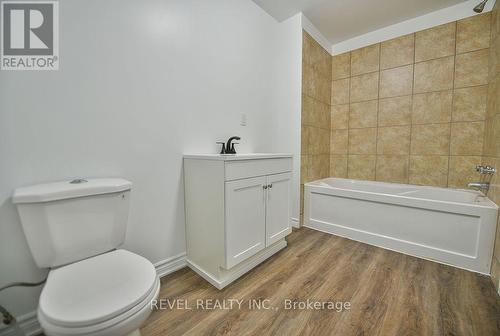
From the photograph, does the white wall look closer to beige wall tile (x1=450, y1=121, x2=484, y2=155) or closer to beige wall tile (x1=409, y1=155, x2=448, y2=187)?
beige wall tile (x1=409, y1=155, x2=448, y2=187)

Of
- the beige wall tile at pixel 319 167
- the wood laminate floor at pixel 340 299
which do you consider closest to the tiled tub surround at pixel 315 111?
the beige wall tile at pixel 319 167

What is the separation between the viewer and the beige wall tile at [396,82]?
7.64 ft

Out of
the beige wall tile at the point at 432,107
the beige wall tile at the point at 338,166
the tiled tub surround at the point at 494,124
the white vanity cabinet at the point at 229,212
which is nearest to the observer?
the white vanity cabinet at the point at 229,212

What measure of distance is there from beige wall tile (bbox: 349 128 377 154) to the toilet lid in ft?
8.96

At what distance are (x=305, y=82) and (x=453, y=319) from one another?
2.21 m

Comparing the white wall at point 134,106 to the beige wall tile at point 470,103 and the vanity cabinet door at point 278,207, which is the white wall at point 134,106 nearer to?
the vanity cabinet door at point 278,207

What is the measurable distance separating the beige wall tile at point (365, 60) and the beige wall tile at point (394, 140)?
80cm

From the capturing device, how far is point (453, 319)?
1079mm

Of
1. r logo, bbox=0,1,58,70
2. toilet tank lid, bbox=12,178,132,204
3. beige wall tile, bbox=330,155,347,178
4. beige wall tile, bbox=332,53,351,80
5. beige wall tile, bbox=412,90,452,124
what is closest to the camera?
toilet tank lid, bbox=12,178,132,204

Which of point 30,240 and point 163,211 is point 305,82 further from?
point 30,240

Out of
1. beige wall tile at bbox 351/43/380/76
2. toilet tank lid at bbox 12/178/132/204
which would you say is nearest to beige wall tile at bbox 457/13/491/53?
beige wall tile at bbox 351/43/380/76

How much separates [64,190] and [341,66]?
321 cm

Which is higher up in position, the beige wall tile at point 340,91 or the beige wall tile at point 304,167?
the beige wall tile at point 340,91

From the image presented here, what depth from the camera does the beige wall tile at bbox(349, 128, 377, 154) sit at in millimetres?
2598
